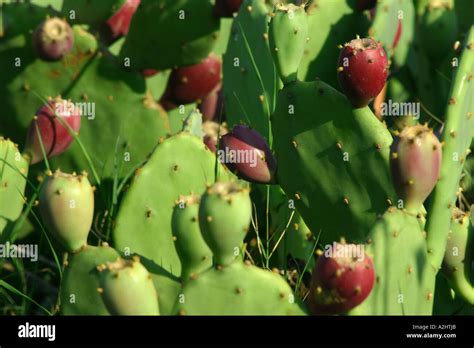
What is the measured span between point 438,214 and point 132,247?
0.63m

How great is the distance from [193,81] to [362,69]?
1087mm

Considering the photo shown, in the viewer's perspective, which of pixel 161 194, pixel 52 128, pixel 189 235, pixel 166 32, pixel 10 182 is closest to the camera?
pixel 189 235

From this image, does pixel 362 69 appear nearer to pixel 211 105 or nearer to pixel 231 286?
pixel 231 286

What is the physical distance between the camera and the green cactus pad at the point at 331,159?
212 cm

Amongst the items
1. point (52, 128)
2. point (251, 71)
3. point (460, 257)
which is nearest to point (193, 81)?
point (251, 71)

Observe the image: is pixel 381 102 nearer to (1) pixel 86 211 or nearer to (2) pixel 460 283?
(2) pixel 460 283

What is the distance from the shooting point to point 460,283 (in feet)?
6.91

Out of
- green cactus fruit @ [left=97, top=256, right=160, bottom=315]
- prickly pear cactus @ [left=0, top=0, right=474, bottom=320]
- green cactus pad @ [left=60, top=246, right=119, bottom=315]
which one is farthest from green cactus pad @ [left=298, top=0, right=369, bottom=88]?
green cactus fruit @ [left=97, top=256, right=160, bottom=315]

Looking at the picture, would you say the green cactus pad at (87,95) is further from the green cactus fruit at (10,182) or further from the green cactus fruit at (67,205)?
the green cactus fruit at (67,205)

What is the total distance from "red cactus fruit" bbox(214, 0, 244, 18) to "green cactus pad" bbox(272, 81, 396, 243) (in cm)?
76

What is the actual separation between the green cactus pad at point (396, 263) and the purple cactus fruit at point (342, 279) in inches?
2.6

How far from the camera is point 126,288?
1690mm

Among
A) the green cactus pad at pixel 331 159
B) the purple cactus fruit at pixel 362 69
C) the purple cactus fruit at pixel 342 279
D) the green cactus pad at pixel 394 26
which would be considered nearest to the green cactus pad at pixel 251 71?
the green cactus pad at pixel 394 26

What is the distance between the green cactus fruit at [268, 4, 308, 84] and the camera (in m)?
2.16
